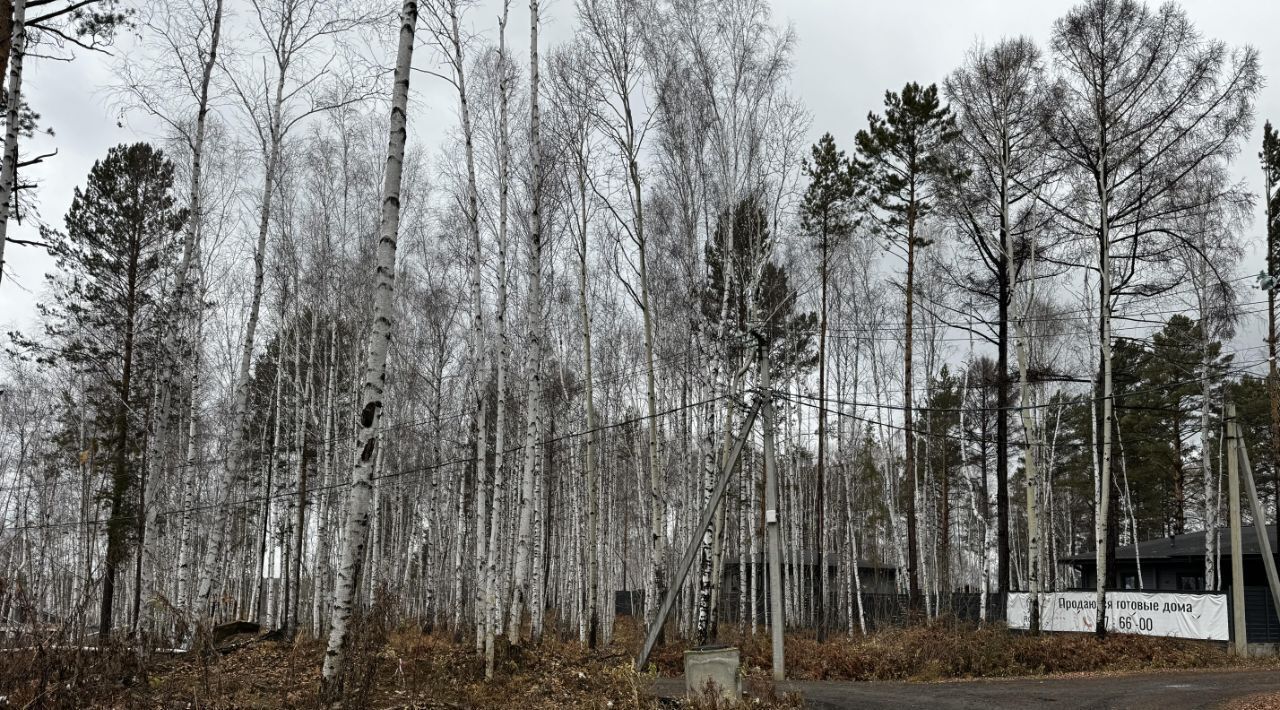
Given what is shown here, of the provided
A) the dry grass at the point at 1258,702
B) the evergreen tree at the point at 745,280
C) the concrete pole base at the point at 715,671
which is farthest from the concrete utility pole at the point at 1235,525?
the concrete pole base at the point at 715,671

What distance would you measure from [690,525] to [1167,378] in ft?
59.4

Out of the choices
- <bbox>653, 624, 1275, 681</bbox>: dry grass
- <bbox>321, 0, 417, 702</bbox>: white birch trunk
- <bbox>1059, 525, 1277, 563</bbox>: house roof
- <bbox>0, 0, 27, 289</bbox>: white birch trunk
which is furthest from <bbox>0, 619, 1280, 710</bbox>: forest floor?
<bbox>1059, 525, 1277, 563</bbox>: house roof

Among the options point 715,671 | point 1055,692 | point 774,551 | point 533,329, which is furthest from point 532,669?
point 1055,692

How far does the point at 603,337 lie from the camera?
82.5 feet

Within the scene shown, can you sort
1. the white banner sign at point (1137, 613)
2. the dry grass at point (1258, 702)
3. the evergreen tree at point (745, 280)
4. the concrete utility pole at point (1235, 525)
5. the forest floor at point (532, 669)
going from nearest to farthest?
the forest floor at point (532, 669), the dry grass at point (1258, 702), the concrete utility pole at point (1235, 525), the evergreen tree at point (745, 280), the white banner sign at point (1137, 613)

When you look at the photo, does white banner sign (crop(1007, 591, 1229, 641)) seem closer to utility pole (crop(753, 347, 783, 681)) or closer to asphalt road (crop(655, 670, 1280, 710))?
asphalt road (crop(655, 670, 1280, 710))

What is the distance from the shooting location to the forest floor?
7641 millimetres

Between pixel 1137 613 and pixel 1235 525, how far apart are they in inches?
140

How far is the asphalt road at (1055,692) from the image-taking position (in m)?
10.6

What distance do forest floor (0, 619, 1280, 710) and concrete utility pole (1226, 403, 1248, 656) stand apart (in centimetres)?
56

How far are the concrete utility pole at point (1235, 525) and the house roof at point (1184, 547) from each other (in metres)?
7.10

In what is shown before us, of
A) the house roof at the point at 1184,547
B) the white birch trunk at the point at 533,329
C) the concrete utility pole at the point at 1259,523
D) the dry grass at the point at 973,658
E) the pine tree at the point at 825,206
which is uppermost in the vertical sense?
the pine tree at the point at 825,206

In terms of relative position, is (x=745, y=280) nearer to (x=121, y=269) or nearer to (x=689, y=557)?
(x=689, y=557)

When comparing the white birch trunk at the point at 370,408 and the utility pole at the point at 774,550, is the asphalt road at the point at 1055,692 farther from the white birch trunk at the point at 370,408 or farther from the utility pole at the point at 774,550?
the white birch trunk at the point at 370,408
